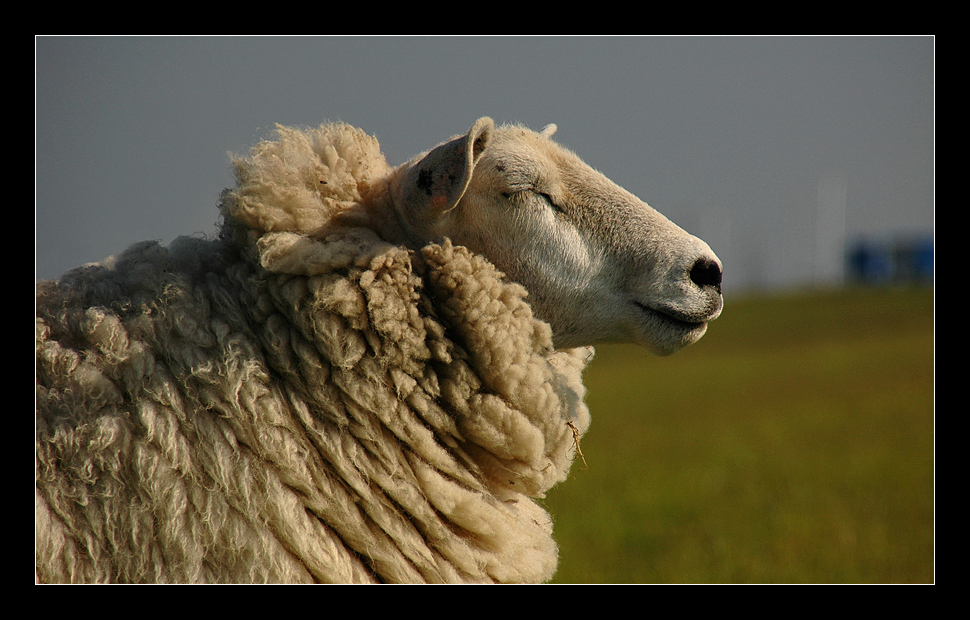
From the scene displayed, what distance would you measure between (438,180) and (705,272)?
39.7 inches

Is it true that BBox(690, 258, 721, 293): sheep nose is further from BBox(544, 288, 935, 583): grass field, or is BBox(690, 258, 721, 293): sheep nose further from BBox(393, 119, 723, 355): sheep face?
BBox(544, 288, 935, 583): grass field

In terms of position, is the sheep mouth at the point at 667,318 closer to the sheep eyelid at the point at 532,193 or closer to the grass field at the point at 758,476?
the sheep eyelid at the point at 532,193

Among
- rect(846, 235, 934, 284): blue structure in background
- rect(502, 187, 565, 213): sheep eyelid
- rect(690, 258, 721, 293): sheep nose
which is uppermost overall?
rect(846, 235, 934, 284): blue structure in background

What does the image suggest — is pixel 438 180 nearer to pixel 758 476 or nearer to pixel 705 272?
pixel 705 272

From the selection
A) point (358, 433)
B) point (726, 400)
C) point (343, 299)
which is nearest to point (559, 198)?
point (343, 299)

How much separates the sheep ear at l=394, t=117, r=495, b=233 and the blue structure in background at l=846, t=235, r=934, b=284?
43.7 meters

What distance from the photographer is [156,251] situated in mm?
2734

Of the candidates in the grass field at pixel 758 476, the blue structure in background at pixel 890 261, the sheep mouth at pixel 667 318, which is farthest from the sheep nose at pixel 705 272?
the blue structure in background at pixel 890 261

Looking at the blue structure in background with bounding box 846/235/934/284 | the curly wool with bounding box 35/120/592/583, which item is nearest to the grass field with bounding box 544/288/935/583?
the curly wool with bounding box 35/120/592/583

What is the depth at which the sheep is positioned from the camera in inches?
93.6

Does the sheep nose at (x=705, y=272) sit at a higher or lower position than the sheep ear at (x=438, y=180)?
lower

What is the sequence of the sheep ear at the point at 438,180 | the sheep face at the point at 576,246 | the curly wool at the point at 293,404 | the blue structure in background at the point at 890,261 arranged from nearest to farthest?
1. the curly wool at the point at 293,404
2. the sheep ear at the point at 438,180
3. the sheep face at the point at 576,246
4. the blue structure in background at the point at 890,261

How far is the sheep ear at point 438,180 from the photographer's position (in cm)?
262

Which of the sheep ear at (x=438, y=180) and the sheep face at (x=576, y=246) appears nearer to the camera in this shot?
the sheep ear at (x=438, y=180)
